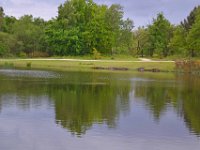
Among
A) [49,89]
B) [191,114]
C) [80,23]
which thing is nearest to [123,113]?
[191,114]

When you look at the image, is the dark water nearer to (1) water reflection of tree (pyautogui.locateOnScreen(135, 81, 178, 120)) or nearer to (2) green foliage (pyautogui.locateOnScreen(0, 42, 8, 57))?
(1) water reflection of tree (pyautogui.locateOnScreen(135, 81, 178, 120))

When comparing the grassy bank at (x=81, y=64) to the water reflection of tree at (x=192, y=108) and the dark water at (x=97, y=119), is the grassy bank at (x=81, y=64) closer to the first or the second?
the water reflection of tree at (x=192, y=108)

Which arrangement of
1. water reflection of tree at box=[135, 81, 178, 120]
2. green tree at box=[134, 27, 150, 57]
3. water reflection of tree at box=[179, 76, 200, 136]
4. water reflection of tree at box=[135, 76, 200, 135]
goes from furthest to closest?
green tree at box=[134, 27, 150, 57] < water reflection of tree at box=[135, 81, 178, 120] < water reflection of tree at box=[135, 76, 200, 135] < water reflection of tree at box=[179, 76, 200, 136]

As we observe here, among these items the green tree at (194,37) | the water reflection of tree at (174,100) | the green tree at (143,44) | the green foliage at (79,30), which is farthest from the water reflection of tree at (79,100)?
the green tree at (143,44)

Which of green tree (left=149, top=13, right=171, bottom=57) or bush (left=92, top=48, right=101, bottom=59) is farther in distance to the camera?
green tree (left=149, top=13, right=171, bottom=57)

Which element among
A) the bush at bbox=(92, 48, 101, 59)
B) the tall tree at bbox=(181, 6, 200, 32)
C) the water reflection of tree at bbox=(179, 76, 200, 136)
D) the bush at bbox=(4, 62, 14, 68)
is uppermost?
the tall tree at bbox=(181, 6, 200, 32)

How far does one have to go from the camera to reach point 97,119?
876 inches

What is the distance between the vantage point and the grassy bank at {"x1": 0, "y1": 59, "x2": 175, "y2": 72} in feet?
225

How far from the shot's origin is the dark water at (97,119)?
17.3 metres

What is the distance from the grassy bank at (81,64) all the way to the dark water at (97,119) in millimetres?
31826

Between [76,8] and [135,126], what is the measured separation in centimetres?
7533

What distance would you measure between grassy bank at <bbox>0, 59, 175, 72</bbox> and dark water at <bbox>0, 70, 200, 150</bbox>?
3183 cm

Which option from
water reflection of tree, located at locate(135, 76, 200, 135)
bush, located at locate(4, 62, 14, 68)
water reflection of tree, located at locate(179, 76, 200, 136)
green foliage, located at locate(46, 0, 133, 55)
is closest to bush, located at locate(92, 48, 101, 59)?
green foliage, located at locate(46, 0, 133, 55)

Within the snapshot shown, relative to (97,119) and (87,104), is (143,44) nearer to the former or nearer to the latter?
(87,104)
